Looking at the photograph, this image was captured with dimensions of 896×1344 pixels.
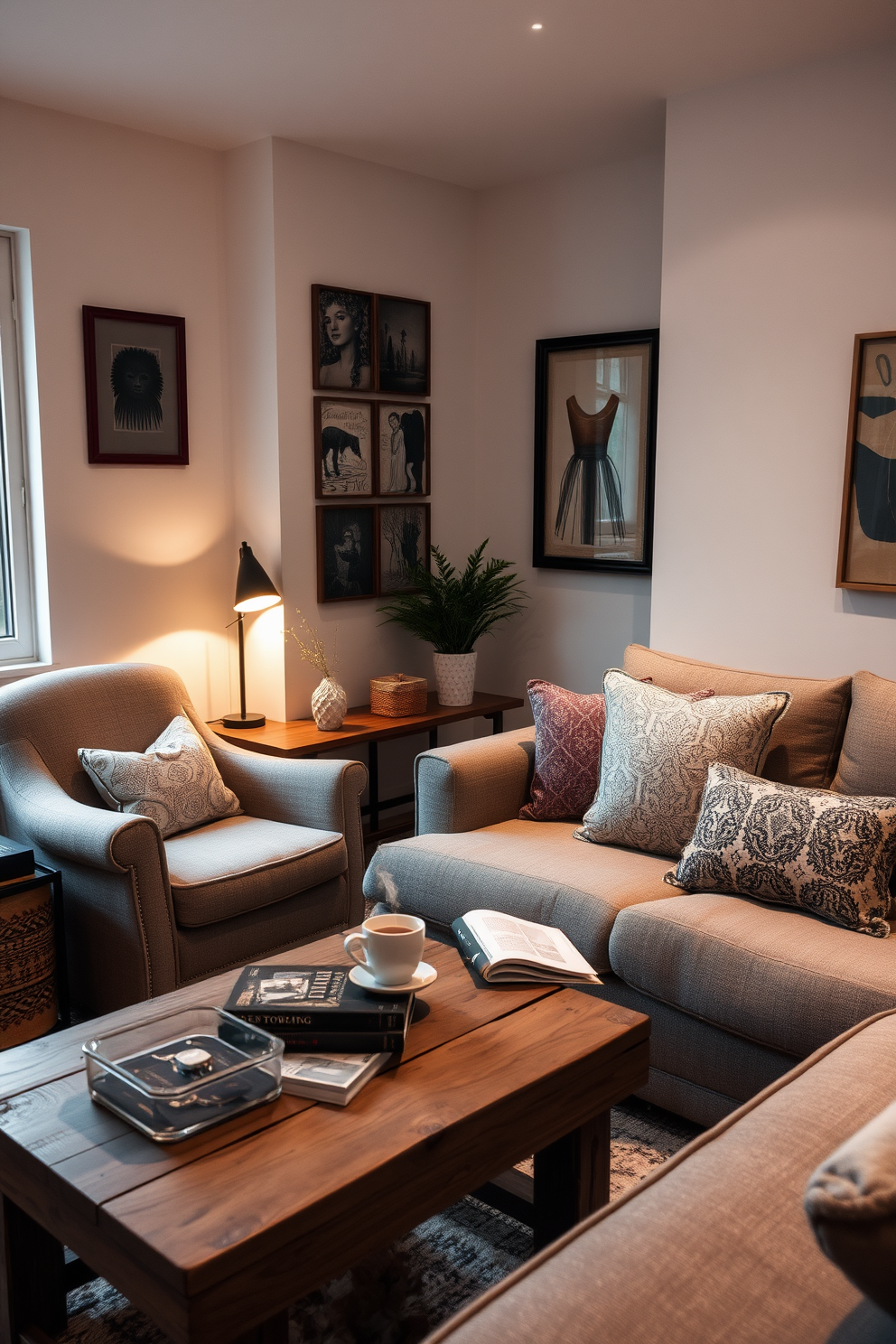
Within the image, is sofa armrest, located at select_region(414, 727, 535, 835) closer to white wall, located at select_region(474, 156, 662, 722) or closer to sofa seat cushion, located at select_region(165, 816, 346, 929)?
sofa seat cushion, located at select_region(165, 816, 346, 929)

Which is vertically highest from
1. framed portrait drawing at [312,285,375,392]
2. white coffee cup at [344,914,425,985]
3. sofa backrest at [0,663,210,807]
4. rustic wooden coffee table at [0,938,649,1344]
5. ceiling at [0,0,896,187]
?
ceiling at [0,0,896,187]

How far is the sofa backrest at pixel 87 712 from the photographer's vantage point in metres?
2.98

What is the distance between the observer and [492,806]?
9.89 ft

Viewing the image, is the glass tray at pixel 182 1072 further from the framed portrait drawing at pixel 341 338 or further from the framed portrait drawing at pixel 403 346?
the framed portrait drawing at pixel 403 346

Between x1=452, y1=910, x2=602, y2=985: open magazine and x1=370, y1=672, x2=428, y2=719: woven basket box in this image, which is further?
x1=370, y1=672, x2=428, y2=719: woven basket box

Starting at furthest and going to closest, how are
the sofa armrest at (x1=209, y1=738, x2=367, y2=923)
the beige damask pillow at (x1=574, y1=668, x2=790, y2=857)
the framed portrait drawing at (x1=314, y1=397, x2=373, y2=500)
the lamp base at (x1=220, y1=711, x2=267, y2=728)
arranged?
the framed portrait drawing at (x1=314, y1=397, x2=373, y2=500)
the lamp base at (x1=220, y1=711, x2=267, y2=728)
the sofa armrest at (x1=209, y1=738, x2=367, y2=923)
the beige damask pillow at (x1=574, y1=668, x2=790, y2=857)

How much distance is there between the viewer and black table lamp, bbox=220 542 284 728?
3670 millimetres

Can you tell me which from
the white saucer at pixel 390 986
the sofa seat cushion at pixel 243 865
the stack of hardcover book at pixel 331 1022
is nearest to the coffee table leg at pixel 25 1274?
the stack of hardcover book at pixel 331 1022

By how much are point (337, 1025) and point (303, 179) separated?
3089mm

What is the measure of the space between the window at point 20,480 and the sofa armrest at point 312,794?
2.84 feet

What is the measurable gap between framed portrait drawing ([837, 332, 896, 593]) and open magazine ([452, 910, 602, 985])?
1.58 meters

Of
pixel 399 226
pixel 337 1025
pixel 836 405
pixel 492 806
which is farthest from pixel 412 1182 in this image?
pixel 399 226

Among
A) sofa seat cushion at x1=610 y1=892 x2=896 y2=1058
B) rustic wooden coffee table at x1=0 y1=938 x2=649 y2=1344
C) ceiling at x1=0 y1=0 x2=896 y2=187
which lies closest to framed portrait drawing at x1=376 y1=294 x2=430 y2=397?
ceiling at x1=0 y1=0 x2=896 y2=187

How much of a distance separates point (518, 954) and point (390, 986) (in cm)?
27
